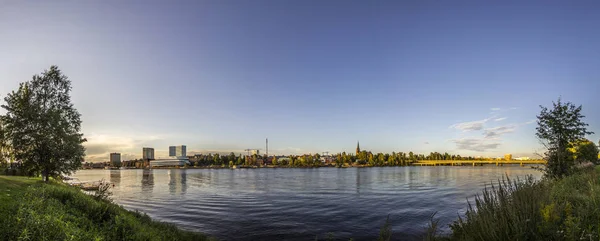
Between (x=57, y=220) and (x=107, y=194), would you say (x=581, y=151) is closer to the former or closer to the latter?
(x=57, y=220)

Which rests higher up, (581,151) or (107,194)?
(581,151)

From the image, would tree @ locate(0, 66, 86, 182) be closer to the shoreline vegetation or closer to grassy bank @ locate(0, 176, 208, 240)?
the shoreline vegetation

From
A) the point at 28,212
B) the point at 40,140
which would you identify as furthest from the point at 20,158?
the point at 28,212

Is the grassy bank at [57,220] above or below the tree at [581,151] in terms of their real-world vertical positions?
below

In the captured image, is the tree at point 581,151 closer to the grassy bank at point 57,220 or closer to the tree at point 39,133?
the grassy bank at point 57,220

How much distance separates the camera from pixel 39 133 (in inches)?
1267

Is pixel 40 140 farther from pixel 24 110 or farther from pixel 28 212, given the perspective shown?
pixel 28 212

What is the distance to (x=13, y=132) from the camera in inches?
1256

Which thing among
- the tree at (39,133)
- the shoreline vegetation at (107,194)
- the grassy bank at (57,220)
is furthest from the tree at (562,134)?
the tree at (39,133)

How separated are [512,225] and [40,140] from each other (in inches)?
1640

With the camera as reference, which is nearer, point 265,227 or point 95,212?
point 95,212

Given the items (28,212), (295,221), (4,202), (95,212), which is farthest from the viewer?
(295,221)

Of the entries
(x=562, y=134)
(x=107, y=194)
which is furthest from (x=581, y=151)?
(x=107, y=194)

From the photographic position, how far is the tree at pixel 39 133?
3203 cm
